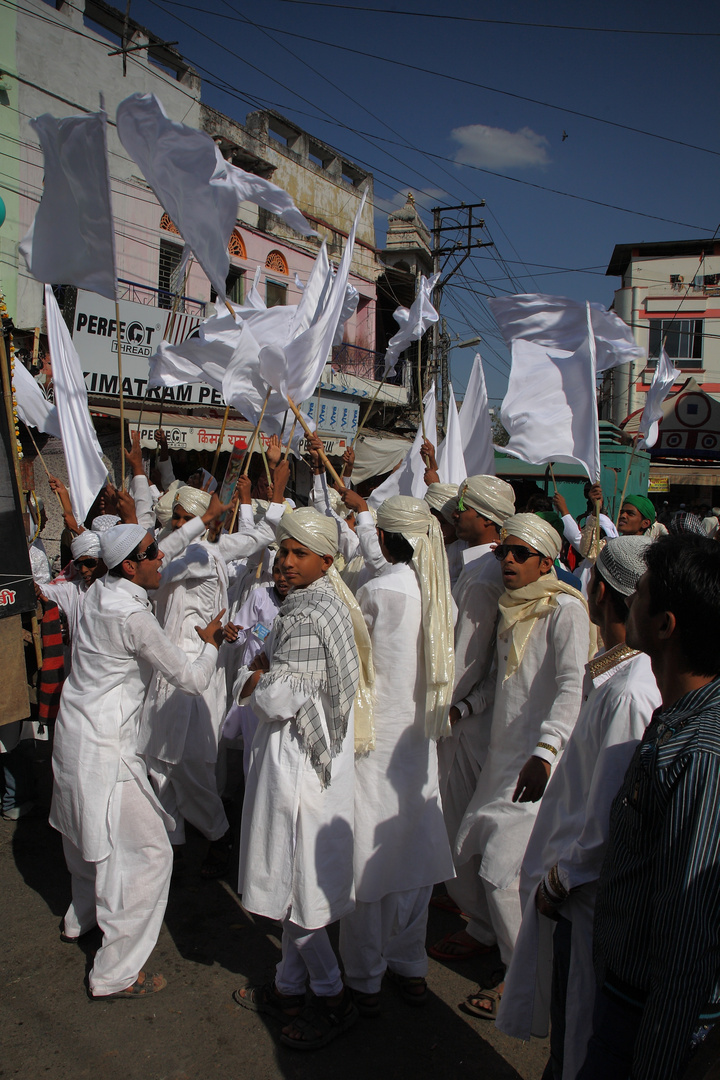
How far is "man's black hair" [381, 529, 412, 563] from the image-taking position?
319 centimetres

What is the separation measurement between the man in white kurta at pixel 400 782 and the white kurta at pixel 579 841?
79 cm

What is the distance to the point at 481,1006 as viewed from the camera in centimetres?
287

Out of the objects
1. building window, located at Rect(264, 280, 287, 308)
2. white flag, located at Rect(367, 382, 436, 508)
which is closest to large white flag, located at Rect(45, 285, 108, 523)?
white flag, located at Rect(367, 382, 436, 508)

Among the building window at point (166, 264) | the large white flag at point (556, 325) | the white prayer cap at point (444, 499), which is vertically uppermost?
the building window at point (166, 264)

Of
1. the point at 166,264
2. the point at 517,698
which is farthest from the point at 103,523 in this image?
the point at 166,264

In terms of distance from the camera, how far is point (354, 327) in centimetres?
2147

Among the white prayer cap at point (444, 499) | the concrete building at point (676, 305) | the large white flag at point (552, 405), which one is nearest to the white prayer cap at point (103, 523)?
the white prayer cap at point (444, 499)

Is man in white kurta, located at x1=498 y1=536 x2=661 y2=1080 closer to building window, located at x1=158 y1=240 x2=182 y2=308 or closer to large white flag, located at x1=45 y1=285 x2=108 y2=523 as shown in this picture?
large white flag, located at x1=45 y1=285 x2=108 y2=523

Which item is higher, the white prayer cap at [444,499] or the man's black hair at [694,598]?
the white prayer cap at [444,499]

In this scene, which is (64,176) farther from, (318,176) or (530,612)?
(318,176)

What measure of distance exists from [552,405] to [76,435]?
3.22 m

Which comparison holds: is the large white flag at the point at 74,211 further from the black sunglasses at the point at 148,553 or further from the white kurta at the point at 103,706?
the white kurta at the point at 103,706

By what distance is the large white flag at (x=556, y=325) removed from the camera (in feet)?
17.3

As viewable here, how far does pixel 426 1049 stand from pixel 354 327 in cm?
2048
